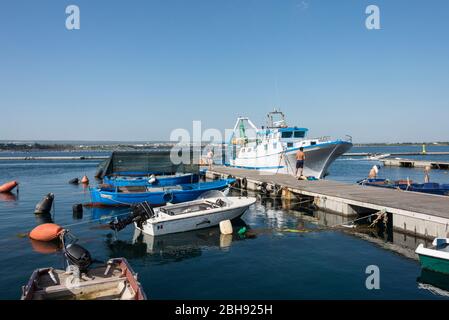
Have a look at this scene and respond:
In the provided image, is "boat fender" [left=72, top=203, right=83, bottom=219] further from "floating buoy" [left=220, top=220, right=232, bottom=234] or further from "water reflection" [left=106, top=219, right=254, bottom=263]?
"floating buoy" [left=220, top=220, right=232, bottom=234]

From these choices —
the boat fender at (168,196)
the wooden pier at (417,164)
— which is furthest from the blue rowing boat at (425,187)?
the wooden pier at (417,164)

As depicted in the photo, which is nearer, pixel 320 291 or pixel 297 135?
pixel 320 291

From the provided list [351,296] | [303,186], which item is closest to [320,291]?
[351,296]

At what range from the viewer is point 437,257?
9570mm

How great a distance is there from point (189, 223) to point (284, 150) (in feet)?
63.0

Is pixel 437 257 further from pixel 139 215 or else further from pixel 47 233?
pixel 47 233

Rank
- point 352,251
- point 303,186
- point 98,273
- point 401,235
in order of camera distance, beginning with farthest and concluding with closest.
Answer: point 303,186 → point 401,235 → point 352,251 → point 98,273

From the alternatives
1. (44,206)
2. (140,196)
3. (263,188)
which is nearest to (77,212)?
(44,206)

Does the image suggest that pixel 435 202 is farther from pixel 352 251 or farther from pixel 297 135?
pixel 297 135

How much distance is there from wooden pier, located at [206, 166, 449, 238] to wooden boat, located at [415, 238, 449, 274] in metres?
2.59

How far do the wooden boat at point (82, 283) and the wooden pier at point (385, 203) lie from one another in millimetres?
11117

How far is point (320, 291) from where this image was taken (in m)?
9.26

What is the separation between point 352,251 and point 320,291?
13.5 ft

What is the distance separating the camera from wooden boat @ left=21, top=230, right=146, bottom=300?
7.28m
